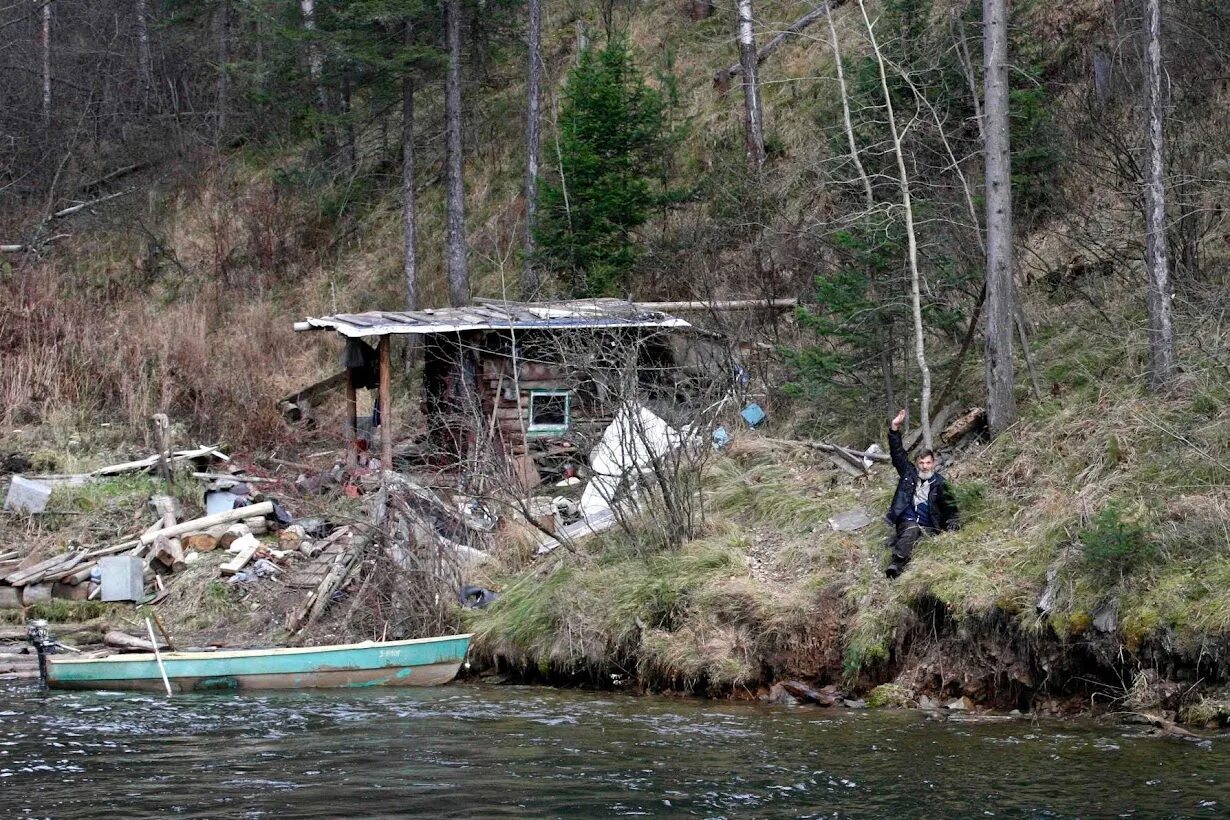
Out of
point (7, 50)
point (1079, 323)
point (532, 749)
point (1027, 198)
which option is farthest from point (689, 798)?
point (7, 50)

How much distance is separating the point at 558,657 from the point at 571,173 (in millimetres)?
13259

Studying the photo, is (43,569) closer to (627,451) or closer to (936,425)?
(627,451)

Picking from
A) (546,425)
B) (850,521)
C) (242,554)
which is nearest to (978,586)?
(850,521)

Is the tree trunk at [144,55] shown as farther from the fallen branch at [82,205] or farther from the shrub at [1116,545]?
the shrub at [1116,545]

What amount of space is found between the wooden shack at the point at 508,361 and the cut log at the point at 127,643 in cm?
486

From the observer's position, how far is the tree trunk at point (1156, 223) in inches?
540

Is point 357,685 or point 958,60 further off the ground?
point 958,60

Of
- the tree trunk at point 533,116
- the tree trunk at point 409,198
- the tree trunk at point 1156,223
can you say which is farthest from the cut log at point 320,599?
the tree trunk at point 409,198

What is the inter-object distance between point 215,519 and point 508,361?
17.6 ft

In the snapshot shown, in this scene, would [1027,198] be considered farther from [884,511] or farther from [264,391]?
[264,391]

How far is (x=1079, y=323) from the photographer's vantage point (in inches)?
663

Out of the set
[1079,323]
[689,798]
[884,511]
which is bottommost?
[689,798]

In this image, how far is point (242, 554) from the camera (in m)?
17.5

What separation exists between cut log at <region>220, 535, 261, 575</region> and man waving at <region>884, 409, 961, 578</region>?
334 inches
